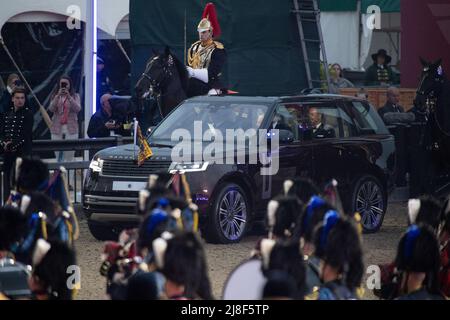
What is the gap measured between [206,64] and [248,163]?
367cm

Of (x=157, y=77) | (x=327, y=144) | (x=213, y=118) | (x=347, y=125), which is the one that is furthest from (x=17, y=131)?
(x=347, y=125)

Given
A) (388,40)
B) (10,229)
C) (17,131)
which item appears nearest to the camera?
(10,229)

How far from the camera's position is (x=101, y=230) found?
17172 millimetres

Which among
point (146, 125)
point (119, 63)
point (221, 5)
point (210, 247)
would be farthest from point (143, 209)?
point (119, 63)

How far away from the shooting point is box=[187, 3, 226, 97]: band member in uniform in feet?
64.8

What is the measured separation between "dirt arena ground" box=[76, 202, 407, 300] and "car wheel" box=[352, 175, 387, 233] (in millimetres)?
166

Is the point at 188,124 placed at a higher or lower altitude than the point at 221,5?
lower

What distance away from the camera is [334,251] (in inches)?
348

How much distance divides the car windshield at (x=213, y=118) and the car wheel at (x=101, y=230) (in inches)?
47.1

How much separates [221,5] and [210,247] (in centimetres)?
Result: 942

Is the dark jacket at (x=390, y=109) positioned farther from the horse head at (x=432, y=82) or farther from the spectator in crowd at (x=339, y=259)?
the spectator in crowd at (x=339, y=259)

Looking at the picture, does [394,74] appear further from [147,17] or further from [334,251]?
[334,251]

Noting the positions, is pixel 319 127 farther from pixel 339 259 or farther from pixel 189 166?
pixel 339 259

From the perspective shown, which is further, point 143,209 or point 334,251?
point 143,209
